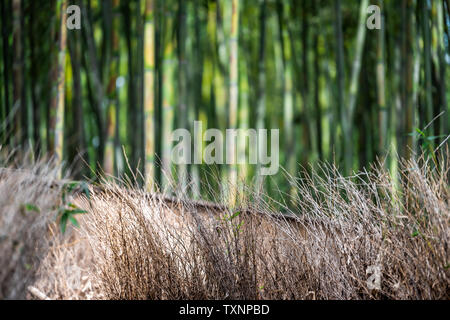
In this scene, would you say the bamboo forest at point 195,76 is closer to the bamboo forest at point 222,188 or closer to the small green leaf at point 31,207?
the bamboo forest at point 222,188

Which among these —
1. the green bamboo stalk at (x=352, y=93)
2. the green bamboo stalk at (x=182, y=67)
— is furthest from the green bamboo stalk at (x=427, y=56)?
the green bamboo stalk at (x=182, y=67)

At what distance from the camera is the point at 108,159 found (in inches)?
114

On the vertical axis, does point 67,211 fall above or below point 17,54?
below

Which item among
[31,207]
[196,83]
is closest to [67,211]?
[31,207]

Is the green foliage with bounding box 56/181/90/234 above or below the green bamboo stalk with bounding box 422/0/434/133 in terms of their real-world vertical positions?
below

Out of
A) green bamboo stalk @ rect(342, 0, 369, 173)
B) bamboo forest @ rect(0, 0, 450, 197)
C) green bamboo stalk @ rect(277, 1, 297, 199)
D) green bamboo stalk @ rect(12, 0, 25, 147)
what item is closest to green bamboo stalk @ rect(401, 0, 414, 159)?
bamboo forest @ rect(0, 0, 450, 197)

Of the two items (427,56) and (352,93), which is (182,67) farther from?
(427,56)

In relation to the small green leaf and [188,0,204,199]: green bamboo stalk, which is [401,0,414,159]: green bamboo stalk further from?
the small green leaf

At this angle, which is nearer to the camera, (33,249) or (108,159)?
(33,249)

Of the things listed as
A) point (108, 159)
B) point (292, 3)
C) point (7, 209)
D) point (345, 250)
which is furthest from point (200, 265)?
point (292, 3)

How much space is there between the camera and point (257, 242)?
1.60m

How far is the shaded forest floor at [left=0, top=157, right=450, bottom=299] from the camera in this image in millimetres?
1356
